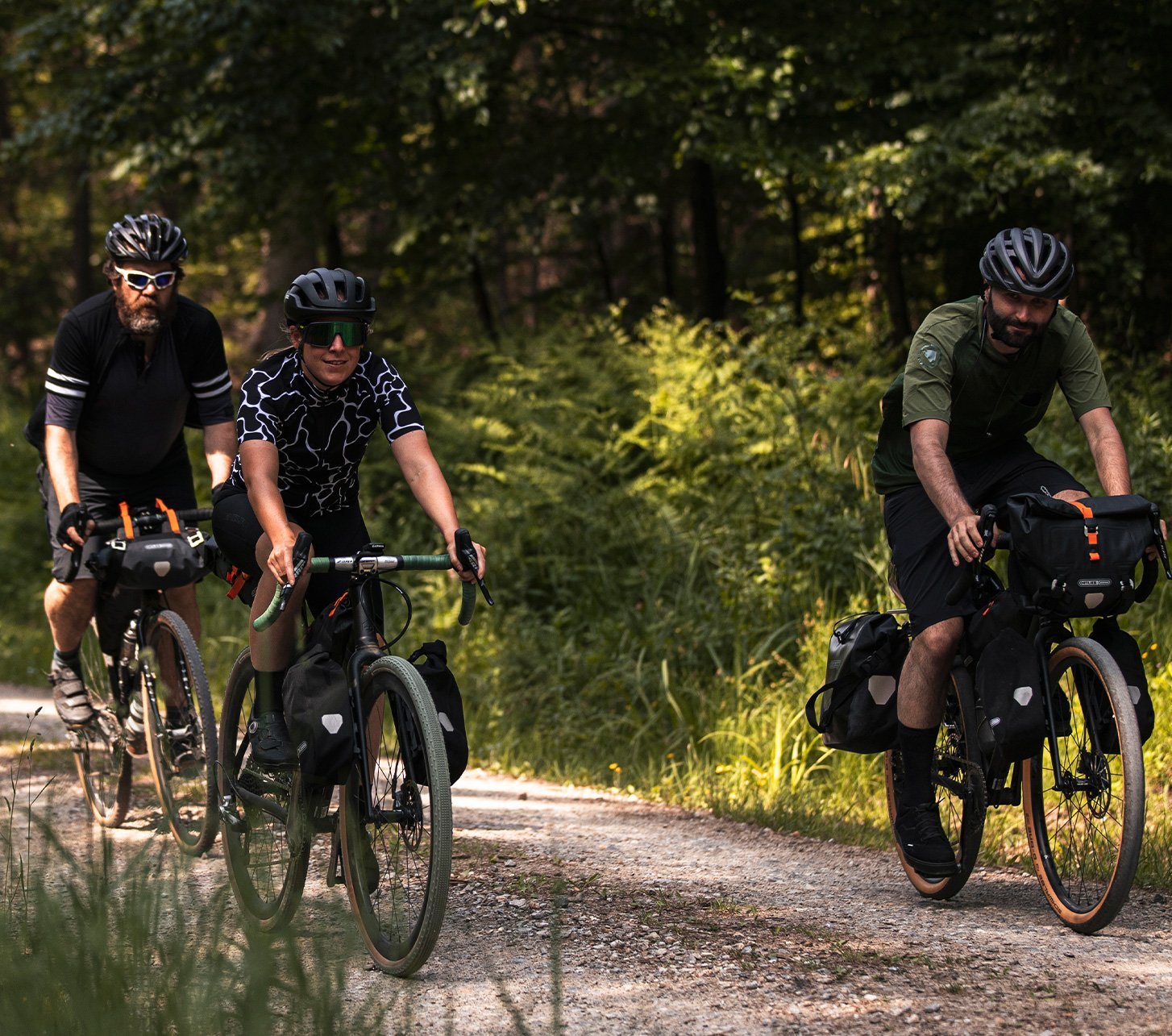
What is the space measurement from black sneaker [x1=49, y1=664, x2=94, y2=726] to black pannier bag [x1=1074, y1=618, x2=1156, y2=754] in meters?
4.30

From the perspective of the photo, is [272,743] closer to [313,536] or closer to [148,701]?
[313,536]

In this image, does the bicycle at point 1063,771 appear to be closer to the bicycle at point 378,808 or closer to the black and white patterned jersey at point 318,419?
the bicycle at point 378,808

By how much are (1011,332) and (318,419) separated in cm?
229

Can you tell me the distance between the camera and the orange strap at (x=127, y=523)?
19.7ft

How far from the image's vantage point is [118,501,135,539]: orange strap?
6.00 metres

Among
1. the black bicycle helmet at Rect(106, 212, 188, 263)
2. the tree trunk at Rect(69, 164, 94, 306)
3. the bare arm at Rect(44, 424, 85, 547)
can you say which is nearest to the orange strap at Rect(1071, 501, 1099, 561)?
the black bicycle helmet at Rect(106, 212, 188, 263)

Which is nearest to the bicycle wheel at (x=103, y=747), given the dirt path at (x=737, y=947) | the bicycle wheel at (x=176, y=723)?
the dirt path at (x=737, y=947)

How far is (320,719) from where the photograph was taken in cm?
414

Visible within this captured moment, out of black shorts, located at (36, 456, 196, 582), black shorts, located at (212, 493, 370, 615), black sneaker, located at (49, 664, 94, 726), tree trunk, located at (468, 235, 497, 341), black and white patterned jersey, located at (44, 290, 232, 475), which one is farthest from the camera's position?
tree trunk, located at (468, 235, 497, 341)

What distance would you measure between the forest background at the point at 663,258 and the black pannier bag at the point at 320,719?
9.41 ft

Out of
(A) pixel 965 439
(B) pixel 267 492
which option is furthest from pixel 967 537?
(B) pixel 267 492

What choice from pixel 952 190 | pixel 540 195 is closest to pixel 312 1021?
pixel 952 190

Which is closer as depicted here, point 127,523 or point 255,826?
point 255,826

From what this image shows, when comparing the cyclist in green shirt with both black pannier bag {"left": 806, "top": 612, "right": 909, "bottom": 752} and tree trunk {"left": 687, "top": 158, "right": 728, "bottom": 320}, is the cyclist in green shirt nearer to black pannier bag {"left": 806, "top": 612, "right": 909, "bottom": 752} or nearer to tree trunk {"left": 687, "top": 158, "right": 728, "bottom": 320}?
black pannier bag {"left": 806, "top": 612, "right": 909, "bottom": 752}
